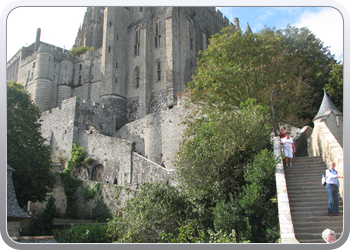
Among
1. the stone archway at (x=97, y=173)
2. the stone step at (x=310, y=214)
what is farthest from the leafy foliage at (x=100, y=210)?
the stone step at (x=310, y=214)

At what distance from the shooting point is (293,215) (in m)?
9.46

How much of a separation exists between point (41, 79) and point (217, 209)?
35.0 m

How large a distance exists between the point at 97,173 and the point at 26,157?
Answer: 25.6 ft

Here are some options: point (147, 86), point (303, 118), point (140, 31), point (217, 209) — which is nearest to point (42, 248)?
point (217, 209)

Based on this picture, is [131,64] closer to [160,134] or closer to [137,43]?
[137,43]

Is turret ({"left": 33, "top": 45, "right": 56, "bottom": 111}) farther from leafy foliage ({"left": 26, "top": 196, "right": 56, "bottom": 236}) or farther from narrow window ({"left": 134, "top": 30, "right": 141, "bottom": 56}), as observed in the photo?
leafy foliage ({"left": 26, "top": 196, "right": 56, "bottom": 236})

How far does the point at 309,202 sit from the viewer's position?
9.90 metres

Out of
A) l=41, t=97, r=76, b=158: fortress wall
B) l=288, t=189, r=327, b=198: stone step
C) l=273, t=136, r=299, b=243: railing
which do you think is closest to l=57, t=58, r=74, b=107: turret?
l=41, t=97, r=76, b=158: fortress wall

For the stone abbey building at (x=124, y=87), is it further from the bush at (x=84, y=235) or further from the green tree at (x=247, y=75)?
the green tree at (x=247, y=75)

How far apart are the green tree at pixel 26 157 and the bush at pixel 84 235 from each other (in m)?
3.24

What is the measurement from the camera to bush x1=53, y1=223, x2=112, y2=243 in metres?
15.9

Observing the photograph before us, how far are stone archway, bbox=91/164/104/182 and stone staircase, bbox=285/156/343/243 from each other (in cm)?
1667

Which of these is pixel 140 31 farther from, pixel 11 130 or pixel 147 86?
pixel 11 130

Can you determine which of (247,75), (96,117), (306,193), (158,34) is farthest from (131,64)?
(306,193)
